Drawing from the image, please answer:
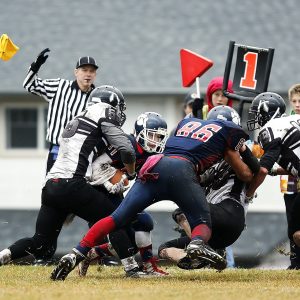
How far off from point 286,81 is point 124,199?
471 inches

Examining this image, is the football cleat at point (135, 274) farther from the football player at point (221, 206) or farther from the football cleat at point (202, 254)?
the football cleat at point (202, 254)

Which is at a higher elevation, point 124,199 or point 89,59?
point 89,59

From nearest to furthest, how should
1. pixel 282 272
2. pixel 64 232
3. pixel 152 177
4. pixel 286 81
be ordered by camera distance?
pixel 152 177
pixel 282 272
pixel 64 232
pixel 286 81

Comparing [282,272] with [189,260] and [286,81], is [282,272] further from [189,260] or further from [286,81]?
[286,81]

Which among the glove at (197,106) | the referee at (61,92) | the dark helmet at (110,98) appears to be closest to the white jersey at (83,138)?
the dark helmet at (110,98)

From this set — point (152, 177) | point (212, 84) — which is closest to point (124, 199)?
point (152, 177)

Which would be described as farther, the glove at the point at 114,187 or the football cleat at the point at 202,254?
the glove at the point at 114,187

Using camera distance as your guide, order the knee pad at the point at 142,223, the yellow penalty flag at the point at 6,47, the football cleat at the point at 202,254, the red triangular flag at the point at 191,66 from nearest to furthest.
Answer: the football cleat at the point at 202,254 → the knee pad at the point at 142,223 → the yellow penalty flag at the point at 6,47 → the red triangular flag at the point at 191,66

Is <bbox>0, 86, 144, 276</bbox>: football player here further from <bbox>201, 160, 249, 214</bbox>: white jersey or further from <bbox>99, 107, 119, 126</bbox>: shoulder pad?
<bbox>201, 160, 249, 214</bbox>: white jersey

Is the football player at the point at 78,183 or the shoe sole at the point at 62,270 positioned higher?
the football player at the point at 78,183

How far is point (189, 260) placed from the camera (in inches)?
387

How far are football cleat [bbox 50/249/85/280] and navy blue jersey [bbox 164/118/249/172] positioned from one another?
3.55 feet

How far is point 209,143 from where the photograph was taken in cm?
984

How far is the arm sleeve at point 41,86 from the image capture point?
40.0 feet
